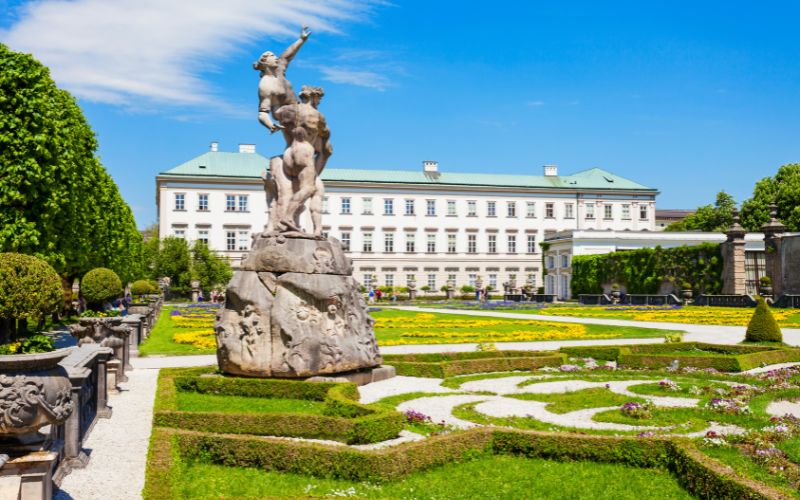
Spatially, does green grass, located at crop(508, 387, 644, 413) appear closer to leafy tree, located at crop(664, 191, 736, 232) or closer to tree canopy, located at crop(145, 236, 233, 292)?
tree canopy, located at crop(145, 236, 233, 292)

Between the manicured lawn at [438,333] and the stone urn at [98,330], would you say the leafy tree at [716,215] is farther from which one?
the stone urn at [98,330]

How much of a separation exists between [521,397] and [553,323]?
56.0 ft

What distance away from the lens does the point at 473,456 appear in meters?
7.71

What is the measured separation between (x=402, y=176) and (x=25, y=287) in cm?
6681

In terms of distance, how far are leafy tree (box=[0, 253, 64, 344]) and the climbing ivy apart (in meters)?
Result: 42.0

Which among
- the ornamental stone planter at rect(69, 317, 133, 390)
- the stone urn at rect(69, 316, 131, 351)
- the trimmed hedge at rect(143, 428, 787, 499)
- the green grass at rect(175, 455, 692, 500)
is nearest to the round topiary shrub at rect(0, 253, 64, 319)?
the trimmed hedge at rect(143, 428, 787, 499)

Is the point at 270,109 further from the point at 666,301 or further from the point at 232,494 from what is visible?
the point at 666,301

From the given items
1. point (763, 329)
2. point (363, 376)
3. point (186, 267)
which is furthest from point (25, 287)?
point (186, 267)

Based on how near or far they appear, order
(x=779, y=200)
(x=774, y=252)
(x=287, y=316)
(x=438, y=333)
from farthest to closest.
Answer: (x=779, y=200)
(x=774, y=252)
(x=438, y=333)
(x=287, y=316)

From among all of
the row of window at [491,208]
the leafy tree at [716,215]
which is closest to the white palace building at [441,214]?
the row of window at [491,208]

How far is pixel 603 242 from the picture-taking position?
6128 cm

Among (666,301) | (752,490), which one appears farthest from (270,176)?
(666,301)

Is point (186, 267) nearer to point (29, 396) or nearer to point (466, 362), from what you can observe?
point (466, 362)

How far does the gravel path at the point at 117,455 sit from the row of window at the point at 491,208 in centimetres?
6126
